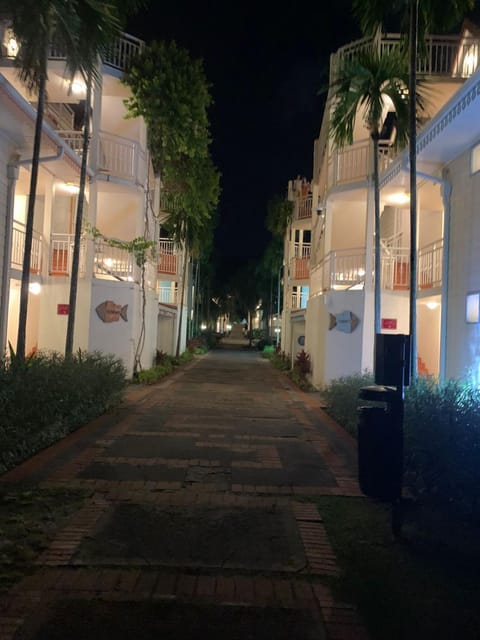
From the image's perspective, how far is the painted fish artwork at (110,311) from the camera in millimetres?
15492

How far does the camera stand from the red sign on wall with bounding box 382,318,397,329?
46.8 ft

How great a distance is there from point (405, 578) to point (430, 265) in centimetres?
1010

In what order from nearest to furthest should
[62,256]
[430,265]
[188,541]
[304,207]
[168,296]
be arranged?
1. [188,541]
2. [430,265]
3. [62,256]
4. [304,207]
5. [168,296]

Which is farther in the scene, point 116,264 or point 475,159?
point 116,264

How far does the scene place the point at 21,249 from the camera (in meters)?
13.6

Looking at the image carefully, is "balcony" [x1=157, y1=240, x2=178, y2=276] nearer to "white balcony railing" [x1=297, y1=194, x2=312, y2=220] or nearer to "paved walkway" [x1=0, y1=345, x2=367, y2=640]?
"white balcony railing" [x1=297, y1=194, x2=312, y2=220]

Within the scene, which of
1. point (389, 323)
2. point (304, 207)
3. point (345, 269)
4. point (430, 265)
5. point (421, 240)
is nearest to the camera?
point (430, 265)

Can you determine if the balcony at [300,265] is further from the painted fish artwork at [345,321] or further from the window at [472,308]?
the window at [472,308]

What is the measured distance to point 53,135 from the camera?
11859 millimetres

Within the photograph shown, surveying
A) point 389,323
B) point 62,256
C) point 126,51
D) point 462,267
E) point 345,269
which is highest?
point 126,51

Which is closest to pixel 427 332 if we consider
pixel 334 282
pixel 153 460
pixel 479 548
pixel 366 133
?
pixel 334 282

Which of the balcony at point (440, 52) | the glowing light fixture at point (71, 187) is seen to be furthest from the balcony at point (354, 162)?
the glowing light fixture at point (71, 187)

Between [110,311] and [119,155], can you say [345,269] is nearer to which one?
[110,311]

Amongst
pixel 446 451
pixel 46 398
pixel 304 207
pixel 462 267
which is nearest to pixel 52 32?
pixel 46 398
